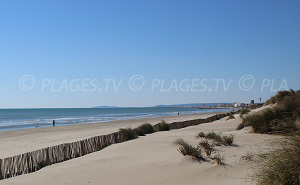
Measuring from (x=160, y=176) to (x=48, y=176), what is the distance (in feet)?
Result: 8.91

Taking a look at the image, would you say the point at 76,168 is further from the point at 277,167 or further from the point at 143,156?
the point at 277,167

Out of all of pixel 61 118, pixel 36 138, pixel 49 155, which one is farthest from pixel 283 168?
pixel 61 118

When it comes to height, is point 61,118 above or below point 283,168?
below

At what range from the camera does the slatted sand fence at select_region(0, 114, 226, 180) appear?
31.3 ft

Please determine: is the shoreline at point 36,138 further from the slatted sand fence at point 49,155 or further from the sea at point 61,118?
the sea at point 61,118

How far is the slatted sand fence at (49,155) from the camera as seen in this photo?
376 inches

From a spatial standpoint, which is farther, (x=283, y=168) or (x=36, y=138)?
(x=36, y=138)

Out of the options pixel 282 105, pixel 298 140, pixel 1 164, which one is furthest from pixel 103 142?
pixel 298 140

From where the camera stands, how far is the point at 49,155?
11.1m

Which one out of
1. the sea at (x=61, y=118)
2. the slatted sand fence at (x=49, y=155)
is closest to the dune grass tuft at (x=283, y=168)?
the slatted sand fence at (x=49, y=155)

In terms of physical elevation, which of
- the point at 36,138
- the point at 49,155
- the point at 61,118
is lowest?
the point at 36,138

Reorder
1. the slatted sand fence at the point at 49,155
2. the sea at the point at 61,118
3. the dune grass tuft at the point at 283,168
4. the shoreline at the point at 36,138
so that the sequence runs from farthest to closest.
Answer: the sea at the point at 61,118
the shoreline at the point at 36,138
the slatted sand fence at the point at 49,155
the dune grass tuft at the point at 283,168

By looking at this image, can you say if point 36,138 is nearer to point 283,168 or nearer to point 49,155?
point 49,155

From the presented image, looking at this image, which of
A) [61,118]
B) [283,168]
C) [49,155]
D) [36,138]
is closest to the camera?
[283,168]
